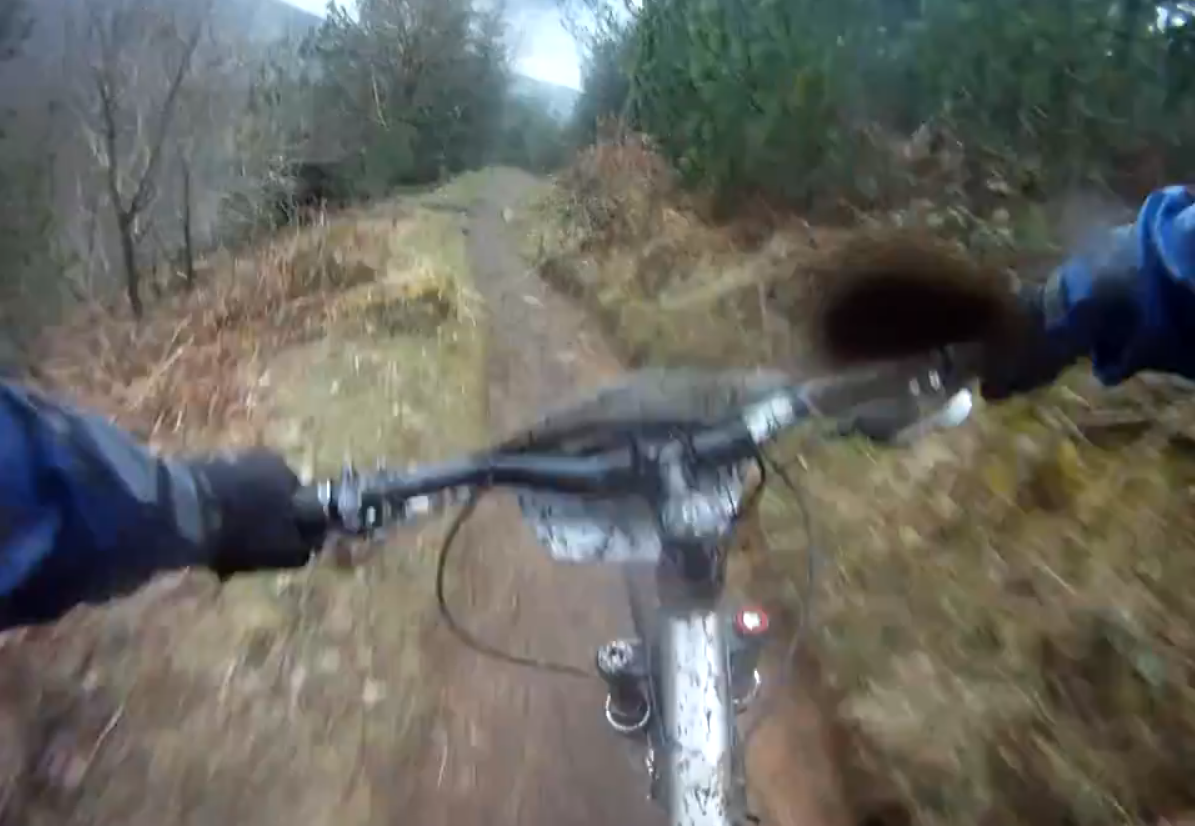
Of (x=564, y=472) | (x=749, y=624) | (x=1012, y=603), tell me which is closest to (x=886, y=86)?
(x=1012, y=603)

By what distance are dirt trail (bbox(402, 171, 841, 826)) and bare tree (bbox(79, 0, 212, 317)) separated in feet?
14.5

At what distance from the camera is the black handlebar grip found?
1601mm

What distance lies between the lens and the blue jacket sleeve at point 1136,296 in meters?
1.63

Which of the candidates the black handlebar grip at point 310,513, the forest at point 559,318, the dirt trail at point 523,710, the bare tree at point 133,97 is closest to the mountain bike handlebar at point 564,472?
the black handlebar grip at point 310,513

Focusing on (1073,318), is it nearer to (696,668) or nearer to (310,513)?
(696,668)

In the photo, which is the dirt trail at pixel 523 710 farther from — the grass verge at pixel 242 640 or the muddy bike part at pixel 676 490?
the muddy bike part at pixel 676 490

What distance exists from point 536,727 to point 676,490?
2420 mm

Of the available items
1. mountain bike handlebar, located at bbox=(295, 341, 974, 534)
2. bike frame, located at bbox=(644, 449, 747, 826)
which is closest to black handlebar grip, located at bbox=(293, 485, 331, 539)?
mountain bike handlebar, located at bbox=(295, 341, 974, 534)

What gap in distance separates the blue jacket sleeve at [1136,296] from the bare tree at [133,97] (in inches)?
288

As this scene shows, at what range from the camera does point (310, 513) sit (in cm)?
161

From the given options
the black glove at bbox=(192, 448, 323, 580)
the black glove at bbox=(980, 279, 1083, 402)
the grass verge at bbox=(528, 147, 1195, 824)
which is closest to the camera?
the black glove at bbox=(192, 448, 323, 580)

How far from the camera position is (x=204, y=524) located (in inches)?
58.9

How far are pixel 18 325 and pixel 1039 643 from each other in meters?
5.56

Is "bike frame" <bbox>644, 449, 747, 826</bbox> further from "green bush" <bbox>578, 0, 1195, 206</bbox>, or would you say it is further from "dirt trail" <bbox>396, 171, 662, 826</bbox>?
"green bush" <bbox>578, 0, 1195, 206</bbox>
